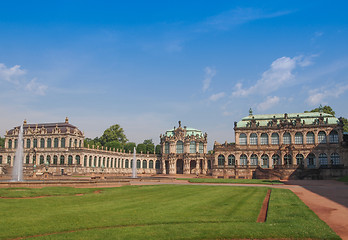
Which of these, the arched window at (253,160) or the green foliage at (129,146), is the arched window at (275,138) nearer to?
the arched window at (253,160)

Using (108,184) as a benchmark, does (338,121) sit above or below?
above

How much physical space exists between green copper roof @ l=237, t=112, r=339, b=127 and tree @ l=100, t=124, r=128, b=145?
202ft

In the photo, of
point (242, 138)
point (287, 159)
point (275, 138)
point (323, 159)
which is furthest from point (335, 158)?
point (242, 138)

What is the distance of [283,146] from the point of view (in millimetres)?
87875

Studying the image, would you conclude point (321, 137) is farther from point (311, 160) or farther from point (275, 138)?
point (275, 138)

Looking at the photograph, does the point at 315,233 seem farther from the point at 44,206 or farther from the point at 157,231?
the point at 44,206

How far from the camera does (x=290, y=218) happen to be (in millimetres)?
17531

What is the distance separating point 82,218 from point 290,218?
11.5 m

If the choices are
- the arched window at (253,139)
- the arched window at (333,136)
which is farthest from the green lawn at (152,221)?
the arched window at (333,136)

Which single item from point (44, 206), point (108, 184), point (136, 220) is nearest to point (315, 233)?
point (136, 220)

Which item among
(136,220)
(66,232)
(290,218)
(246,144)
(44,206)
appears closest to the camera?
(66,232)

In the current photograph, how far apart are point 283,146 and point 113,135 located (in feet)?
243

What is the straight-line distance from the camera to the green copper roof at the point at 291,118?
289ft

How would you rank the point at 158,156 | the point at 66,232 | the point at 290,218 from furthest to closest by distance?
the point at 158,156 → the point at 290,218 → the point at 66,232
